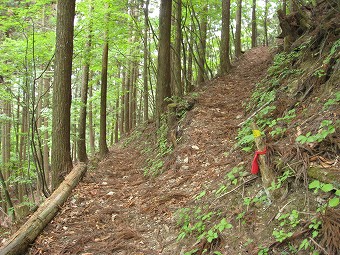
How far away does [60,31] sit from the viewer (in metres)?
6.76

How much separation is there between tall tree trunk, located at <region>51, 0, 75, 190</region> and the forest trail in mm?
796

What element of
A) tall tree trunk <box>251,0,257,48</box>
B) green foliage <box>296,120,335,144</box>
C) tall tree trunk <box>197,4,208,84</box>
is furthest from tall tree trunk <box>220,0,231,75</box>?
green foliage <box>296,120,335,144</box>

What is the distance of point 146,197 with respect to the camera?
6.21 metres

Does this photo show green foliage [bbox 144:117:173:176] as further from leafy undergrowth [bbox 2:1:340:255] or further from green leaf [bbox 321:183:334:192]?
green leaf [bbox 321:183:334:192]

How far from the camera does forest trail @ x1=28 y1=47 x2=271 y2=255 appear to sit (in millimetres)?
4563

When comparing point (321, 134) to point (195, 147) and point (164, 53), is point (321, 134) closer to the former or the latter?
point (195, 147)

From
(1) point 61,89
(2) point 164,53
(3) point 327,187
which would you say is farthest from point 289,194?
(2) point 164,53

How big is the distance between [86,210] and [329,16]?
710 centimetres

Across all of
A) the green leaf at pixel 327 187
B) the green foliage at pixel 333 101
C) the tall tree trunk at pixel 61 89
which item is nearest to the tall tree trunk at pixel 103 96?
the tall tree trunk at pixel 61 89

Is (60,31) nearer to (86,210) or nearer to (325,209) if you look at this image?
(86,210)

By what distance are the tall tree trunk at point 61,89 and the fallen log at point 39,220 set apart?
1.38ft

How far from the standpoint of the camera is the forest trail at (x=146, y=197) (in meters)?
4.56

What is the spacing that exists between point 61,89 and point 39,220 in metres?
3.12

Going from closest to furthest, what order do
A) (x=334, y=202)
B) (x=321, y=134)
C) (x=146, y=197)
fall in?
(x=334, y=202) → (x=321, y=134) → (x=146, y=197)
